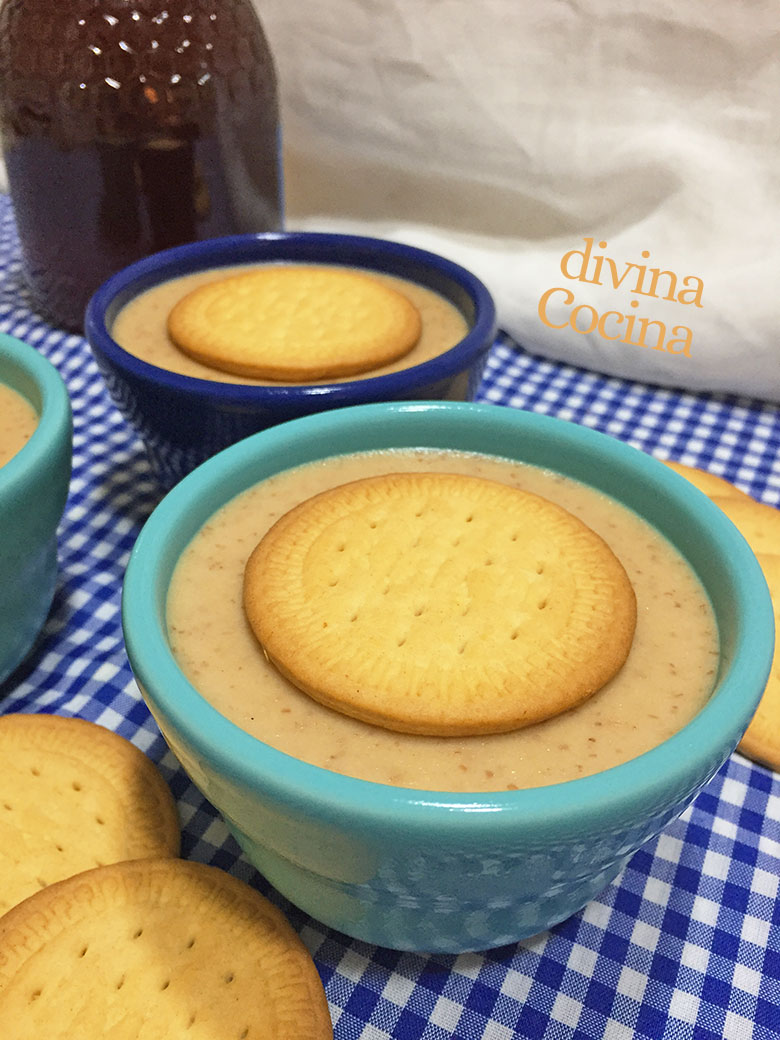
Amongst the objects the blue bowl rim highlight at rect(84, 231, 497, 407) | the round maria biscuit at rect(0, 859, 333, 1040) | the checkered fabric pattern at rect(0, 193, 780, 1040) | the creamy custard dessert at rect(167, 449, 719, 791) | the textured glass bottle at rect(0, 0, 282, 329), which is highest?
the textured glass bottle at rect(0, 0, 282, 329)

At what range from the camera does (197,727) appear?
Answer: 43 centimetres

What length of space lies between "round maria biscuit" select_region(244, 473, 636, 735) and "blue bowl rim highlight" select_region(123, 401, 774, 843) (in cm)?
6

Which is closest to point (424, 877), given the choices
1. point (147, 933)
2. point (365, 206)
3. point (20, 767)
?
point (147, 933)

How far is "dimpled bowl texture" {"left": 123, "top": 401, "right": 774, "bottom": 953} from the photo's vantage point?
0.40 metres

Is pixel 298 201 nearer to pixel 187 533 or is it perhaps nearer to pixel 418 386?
pixel 418 386

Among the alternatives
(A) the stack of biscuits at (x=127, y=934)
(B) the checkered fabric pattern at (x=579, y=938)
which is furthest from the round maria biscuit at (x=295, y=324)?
(A) the stack of biscuits at (x=127, y=934)

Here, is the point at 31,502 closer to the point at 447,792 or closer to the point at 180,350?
the point at 180,350

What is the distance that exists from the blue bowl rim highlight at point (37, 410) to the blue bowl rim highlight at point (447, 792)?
108mm

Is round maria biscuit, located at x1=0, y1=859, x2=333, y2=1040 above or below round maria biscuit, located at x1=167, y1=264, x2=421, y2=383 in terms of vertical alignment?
below

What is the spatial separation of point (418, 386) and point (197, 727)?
0.37 m

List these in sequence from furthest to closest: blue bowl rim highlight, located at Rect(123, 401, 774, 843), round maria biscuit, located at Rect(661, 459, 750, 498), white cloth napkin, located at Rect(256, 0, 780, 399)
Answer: white cloth napkin, located at Rect(256, 0, 780, 399), round maria biscuit, located at Rect(661, 459, 750, 498), blue bowl rim highlight, located at Rect(123, 401, 774, 843)

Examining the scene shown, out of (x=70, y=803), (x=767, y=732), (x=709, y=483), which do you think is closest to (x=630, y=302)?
(x=709, y=483)

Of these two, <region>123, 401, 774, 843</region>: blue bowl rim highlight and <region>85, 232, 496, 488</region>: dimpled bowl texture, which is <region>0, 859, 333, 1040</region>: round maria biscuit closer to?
<region>123, 401, 774, 843</region>: blue bowl rim highlight

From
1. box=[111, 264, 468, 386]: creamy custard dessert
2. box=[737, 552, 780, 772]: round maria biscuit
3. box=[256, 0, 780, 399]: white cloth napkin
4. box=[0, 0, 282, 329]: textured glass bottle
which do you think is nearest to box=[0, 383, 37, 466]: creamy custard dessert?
box=[111, 264, 468, 386]: creamy custard dessert
